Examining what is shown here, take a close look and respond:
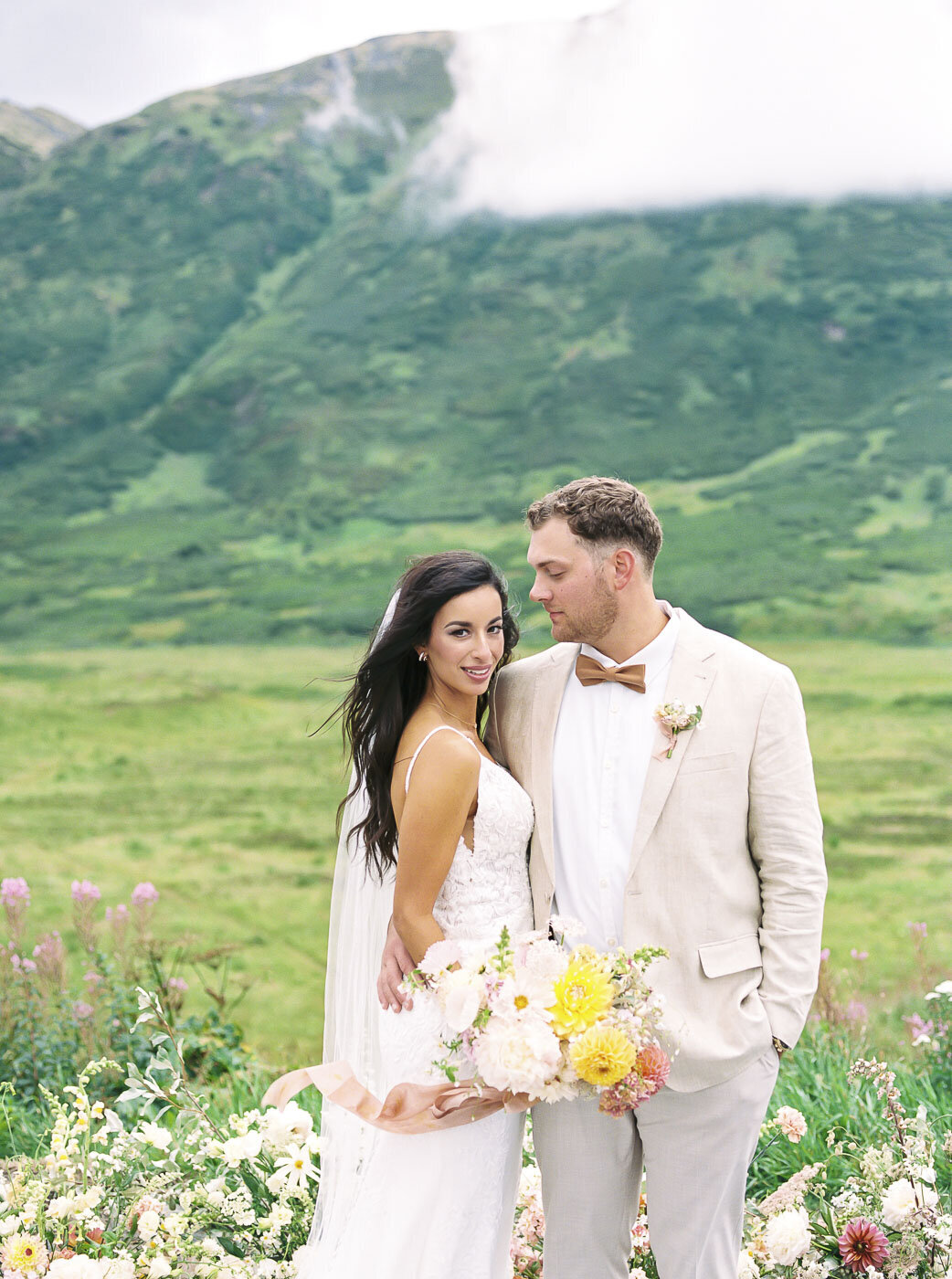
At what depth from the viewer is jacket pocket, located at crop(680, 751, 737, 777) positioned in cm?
321

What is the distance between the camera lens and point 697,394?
83.8m

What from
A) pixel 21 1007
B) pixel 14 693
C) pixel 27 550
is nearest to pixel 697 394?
pixel 27 550

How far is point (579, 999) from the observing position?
8.53 feet

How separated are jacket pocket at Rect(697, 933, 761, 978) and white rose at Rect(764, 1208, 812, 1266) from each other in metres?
1.00

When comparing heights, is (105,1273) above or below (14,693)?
above

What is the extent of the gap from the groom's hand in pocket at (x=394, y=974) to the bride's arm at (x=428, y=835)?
0.10 meters

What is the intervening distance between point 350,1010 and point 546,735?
1.11 m

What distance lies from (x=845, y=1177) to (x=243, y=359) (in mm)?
90706

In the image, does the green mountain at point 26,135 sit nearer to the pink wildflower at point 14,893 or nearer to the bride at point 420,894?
the pink wildflower at point 14,893

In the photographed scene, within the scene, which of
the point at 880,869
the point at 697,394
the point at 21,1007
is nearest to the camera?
the point at 21,1007

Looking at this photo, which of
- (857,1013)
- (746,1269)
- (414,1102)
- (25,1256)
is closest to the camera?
(414,1102)

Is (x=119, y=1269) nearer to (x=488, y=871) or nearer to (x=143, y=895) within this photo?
(x=488, y=871)

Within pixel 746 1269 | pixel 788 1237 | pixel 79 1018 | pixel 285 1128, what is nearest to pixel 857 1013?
pixel 746 1269

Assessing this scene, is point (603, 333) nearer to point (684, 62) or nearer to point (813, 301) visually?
point (813, 301)
